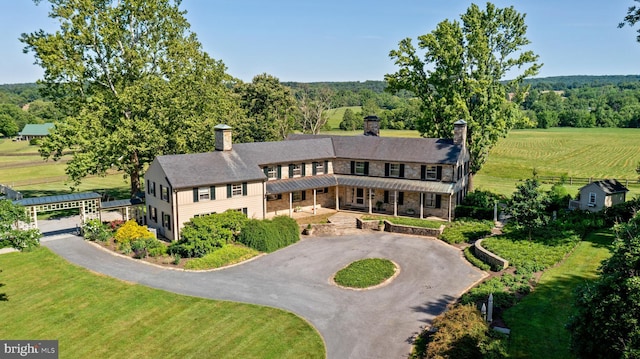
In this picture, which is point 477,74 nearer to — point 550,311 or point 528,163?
point 550,311

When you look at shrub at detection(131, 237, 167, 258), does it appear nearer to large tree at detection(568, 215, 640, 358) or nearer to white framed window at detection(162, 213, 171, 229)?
white framed window at detection(162, 213, 171, 229)

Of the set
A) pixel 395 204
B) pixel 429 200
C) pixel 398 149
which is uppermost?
pixel 398 149

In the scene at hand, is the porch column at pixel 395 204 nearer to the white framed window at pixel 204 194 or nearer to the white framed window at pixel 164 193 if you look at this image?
the white framed window at pixel 204 194

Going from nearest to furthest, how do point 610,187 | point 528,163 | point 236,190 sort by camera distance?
point 236,190, point 610,187, point 528,163

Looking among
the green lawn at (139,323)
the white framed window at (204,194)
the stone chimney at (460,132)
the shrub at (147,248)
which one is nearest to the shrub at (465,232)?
the stone chimney at (460,132)

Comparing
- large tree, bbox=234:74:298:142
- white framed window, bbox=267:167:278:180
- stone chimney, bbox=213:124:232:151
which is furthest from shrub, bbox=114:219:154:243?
large tree, bbox=234:74:298:142

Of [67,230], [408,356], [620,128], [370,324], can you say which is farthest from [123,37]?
[620,128]

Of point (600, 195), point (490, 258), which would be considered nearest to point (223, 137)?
point (490, 258)
